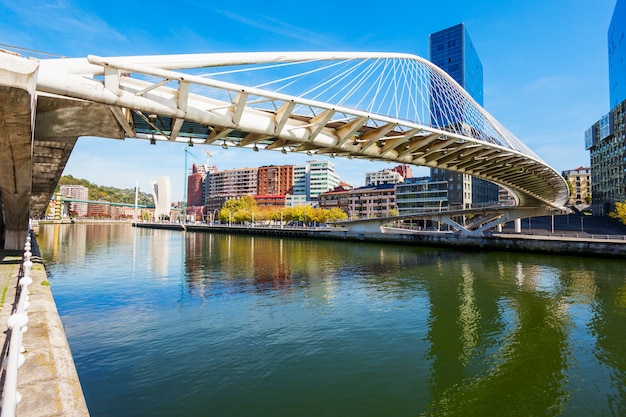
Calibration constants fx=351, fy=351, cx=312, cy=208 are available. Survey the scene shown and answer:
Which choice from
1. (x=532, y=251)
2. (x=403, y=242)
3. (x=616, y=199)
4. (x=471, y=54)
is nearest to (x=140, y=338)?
(x=532, y=251)

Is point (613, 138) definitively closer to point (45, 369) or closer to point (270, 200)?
point (45, 369)

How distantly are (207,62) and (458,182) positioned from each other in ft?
299

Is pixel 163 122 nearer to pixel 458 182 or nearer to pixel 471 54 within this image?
pixel 458 182

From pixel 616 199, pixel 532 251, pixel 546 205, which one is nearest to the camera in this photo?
pixel 532 251

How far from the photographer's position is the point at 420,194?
9888 cm

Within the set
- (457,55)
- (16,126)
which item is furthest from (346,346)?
(457,55)

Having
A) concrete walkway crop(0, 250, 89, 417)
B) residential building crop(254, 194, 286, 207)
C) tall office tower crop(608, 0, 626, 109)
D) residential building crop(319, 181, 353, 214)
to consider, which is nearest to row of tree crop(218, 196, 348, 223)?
residential building crop(319, 181, 353, 214)

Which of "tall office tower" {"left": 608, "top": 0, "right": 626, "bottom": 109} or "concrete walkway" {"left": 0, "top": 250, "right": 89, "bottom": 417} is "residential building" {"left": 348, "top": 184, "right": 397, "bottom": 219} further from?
"concrete walkway" {"left": 0, "top": 250, "right": 89, "bottom": 417}

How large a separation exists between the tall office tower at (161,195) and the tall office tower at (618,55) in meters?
175

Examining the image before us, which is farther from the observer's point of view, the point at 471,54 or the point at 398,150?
the point at 471,54

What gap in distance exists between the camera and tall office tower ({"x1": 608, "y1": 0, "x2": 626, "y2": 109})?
71375 millimetres

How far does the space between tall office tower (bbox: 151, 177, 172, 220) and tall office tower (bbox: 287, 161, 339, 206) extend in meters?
69.4

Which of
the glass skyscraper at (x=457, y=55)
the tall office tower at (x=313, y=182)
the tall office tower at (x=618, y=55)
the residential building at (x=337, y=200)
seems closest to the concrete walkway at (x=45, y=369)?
the tall office tower at (x=618, y=55)

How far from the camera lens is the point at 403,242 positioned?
58.8m
